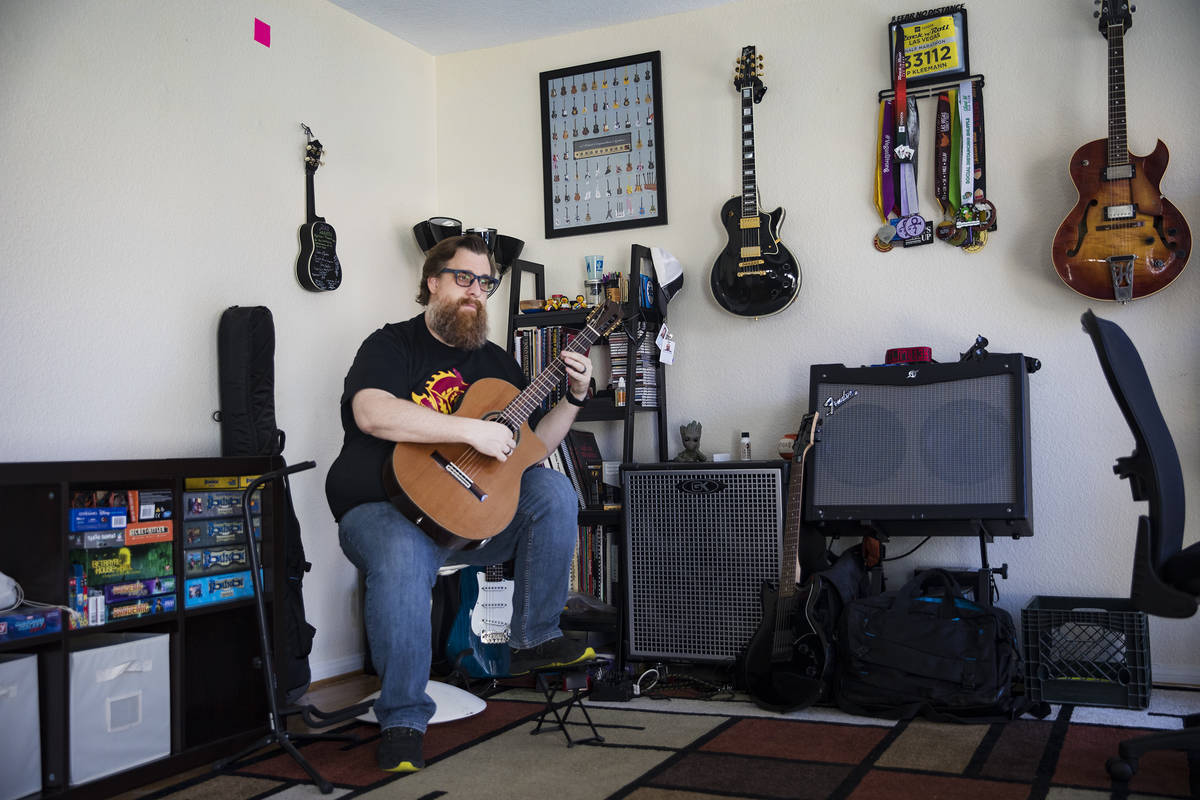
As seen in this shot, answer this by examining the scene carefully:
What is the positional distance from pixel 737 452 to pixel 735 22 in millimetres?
1567

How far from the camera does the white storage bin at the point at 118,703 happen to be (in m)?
2.12

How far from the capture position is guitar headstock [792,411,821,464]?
121 inches

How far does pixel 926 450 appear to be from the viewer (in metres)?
3.01

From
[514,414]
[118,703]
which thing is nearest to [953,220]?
[514,414]

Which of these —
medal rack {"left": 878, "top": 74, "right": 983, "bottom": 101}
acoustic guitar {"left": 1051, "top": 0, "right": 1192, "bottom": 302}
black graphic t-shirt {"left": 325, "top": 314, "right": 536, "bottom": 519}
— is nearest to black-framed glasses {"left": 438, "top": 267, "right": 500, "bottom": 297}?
black graphic t-shirt {"left": 325, "top": 314, "right": 536, "bottom": 519}

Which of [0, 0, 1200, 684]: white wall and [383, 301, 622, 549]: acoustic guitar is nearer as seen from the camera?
[383, 301, 622, 549]: acoustic guitar

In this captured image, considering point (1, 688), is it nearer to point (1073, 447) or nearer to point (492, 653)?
point (492, 653)

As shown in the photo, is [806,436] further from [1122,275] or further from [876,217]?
[1122,275]

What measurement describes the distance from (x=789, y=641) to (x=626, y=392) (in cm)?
103

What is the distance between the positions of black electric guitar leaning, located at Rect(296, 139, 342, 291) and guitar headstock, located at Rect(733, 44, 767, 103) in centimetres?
148

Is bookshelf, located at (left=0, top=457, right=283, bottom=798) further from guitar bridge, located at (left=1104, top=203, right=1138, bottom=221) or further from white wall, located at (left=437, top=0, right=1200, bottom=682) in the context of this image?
guitar bridge, located at (left=1104, top=203, right=1138, bottom=221)

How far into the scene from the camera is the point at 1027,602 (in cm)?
317

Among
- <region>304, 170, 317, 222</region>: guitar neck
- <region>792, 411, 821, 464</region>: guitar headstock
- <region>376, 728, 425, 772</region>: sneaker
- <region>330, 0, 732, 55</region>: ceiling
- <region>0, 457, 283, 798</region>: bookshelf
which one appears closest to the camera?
<region>0, 457, 283, 798</region>: bookshelf

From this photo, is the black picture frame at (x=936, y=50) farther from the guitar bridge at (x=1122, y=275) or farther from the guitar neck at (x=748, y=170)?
the guitar bridge at (x=1122, y=275)
